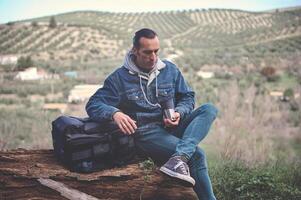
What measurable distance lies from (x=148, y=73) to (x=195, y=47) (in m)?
44.4

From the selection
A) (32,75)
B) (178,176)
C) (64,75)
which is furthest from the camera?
(64,75)

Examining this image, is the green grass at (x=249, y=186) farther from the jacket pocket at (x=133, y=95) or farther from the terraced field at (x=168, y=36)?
the terraced field at (x=168, y=36)

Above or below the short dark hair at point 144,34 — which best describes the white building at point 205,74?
below

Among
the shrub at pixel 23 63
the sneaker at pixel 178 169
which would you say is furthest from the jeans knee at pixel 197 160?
the shrub at pixel 23 63

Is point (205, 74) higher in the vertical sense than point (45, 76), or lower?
lower

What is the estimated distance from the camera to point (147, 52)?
4684 millimetres

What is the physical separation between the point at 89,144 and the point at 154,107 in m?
0.79

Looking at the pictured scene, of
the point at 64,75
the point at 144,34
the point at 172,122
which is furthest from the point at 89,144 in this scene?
the point at 64,75

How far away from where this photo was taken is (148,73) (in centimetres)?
482

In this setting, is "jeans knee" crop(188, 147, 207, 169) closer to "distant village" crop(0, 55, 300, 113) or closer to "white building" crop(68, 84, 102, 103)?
"white building" crop(68, 84, 102, 103)

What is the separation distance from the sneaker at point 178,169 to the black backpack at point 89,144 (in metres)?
0.46

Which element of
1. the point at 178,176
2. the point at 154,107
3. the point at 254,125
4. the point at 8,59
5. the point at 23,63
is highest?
the point at 8,59

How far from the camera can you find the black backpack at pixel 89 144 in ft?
14.3

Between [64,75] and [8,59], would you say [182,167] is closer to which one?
[64,75]
